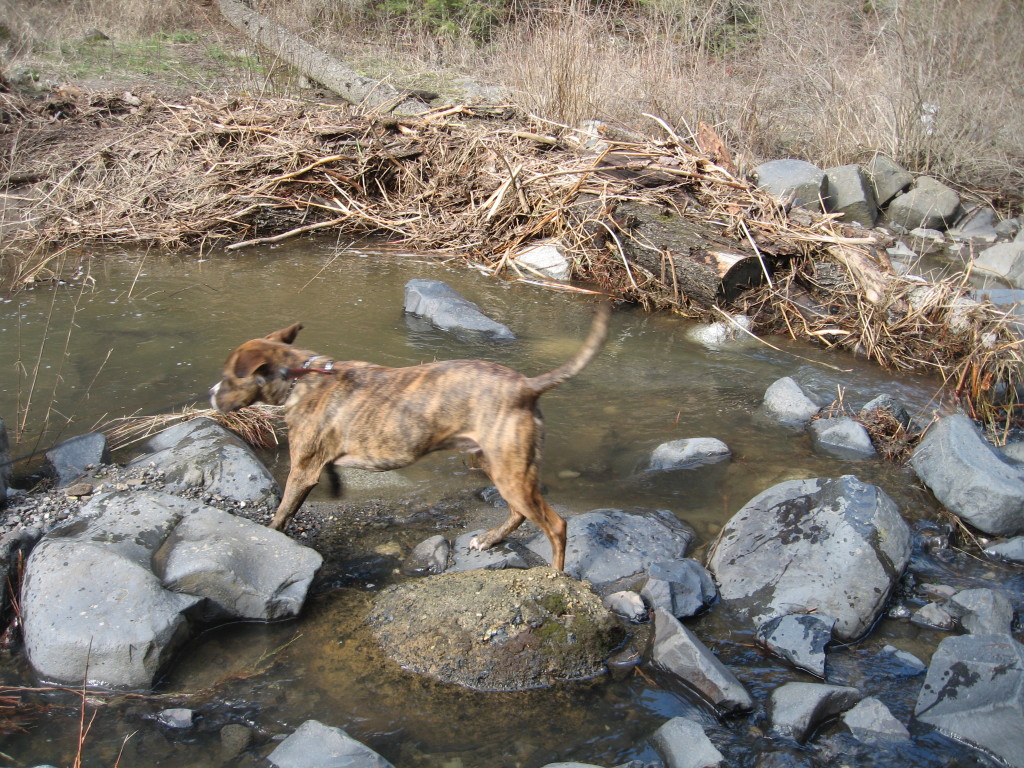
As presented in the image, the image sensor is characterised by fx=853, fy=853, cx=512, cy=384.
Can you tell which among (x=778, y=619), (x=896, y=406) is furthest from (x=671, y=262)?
(x=778, y=619)

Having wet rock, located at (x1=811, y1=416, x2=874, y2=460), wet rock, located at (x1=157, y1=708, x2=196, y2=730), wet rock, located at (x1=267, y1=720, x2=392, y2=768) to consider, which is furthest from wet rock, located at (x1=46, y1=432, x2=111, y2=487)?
wet rock, located at (x1=811, y1=416, x2=874, y2=460)

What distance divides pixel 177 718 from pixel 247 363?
1.88 metres

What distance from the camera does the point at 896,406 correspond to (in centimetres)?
693

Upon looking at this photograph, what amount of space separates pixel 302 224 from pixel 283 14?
763 cm

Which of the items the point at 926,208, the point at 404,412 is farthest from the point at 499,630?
the point at 926,208

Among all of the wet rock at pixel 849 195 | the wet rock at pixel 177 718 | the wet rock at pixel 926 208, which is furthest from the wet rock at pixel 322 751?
the wet rock at pixel 926 208

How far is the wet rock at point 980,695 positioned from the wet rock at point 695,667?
0.86 m

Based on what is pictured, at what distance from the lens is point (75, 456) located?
5.30 m

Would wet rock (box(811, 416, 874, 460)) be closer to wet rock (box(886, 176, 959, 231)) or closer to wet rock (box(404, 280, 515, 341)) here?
wet rock (box(404, 280, 515, 341))

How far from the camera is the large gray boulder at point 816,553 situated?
4.56 m

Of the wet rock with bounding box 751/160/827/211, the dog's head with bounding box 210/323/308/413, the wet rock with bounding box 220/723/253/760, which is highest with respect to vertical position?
the dog's head with bounding box 210/323/308/413

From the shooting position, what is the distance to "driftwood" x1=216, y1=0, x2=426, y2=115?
12657 millimetres

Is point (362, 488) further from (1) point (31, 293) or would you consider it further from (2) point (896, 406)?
(1) point (31, 293)

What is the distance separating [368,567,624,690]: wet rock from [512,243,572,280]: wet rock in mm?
5952
